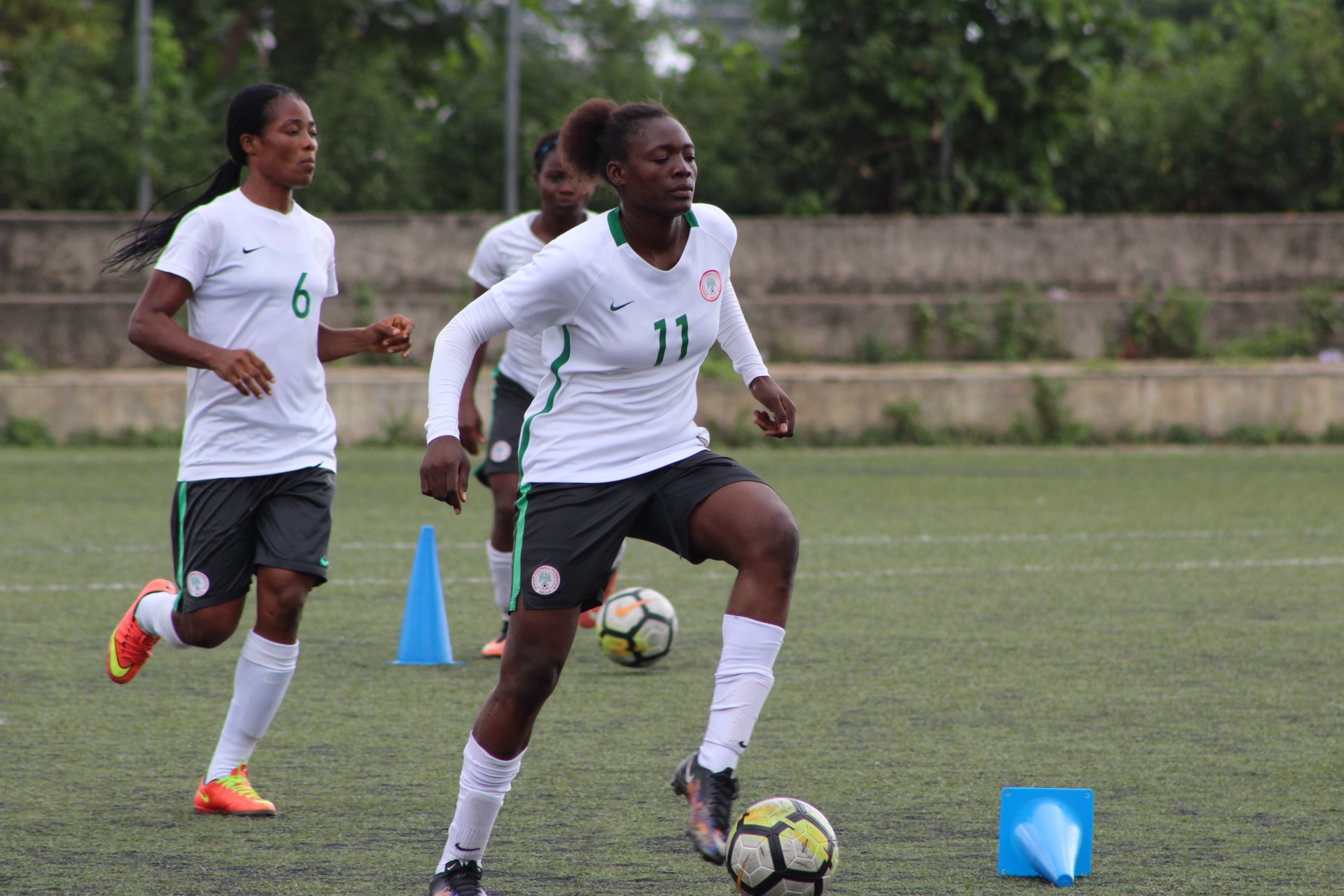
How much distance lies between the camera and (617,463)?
13.7ft

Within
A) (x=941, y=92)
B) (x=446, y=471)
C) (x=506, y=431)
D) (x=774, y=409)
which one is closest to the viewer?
(x=446, y=471)

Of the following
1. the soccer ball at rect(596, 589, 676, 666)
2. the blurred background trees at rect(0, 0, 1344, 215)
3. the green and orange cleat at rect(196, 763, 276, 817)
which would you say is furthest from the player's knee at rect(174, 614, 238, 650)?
the blurred background trees at rect(0, 0, 1344, 215)

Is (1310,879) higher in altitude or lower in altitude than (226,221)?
lower

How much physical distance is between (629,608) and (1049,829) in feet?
10.4

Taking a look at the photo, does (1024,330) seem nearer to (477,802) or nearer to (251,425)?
(251,425)

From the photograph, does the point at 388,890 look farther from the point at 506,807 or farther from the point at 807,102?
the point at 807,102

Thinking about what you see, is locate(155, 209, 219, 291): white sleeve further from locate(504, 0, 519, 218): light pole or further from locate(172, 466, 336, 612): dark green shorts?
locate(504, 0, 519, 218): light pole

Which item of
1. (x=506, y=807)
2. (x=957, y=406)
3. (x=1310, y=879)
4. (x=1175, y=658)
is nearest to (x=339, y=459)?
(x=957, y=406)

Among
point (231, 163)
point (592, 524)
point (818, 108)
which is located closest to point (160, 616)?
point (231, 163)

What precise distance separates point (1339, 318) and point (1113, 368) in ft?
10.2

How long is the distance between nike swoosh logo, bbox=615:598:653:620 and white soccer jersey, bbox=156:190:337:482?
2199 millimetres

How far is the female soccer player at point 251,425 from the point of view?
16.3 ft

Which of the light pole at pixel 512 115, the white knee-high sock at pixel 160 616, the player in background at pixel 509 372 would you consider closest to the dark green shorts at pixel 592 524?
the white knee-high sock at pixel 160 616

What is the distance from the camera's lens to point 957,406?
1689cm
